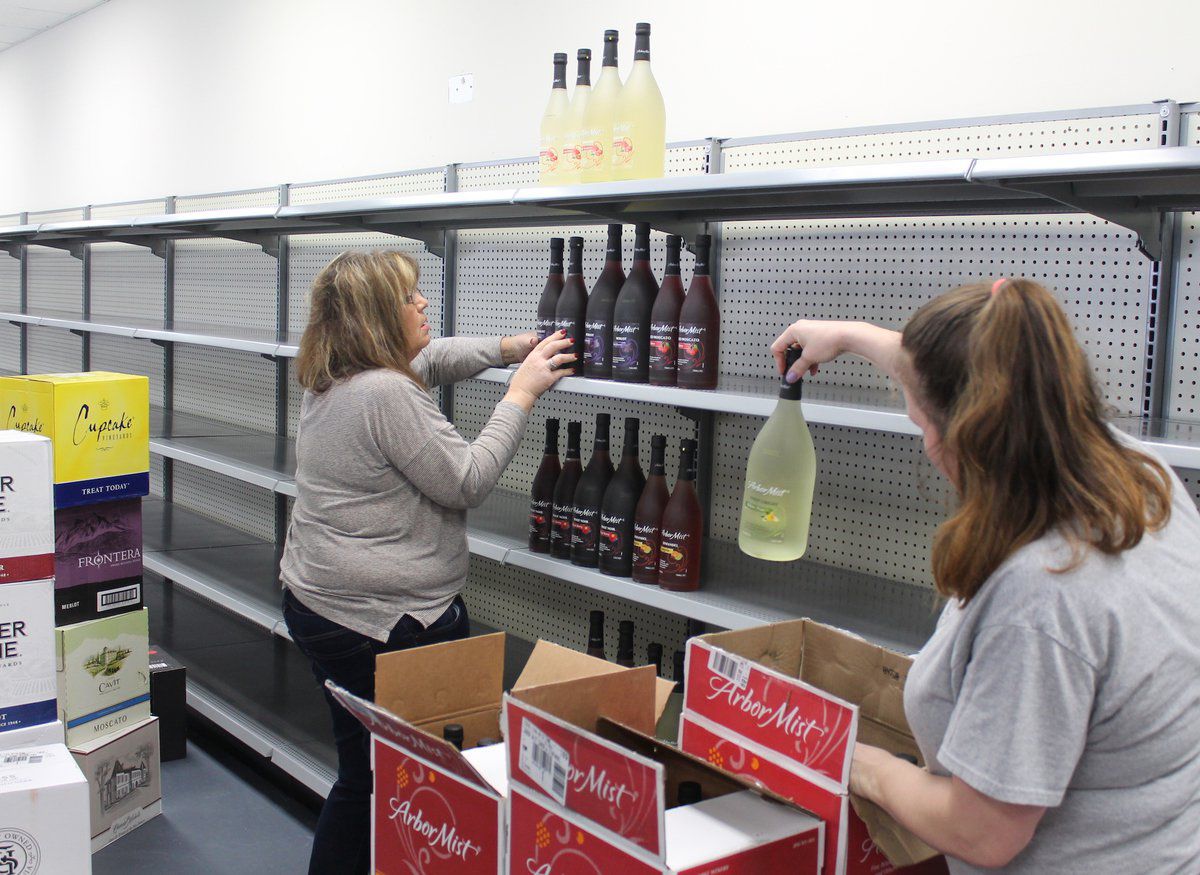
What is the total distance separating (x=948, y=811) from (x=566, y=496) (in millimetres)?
1685

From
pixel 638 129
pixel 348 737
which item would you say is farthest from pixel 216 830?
pixel 638 129

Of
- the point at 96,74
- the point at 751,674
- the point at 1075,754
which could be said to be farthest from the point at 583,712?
the point at 96,74

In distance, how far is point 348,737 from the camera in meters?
2.35

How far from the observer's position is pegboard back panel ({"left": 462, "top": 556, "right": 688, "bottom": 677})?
113 inches

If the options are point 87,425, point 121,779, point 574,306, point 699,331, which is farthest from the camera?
point 121,779

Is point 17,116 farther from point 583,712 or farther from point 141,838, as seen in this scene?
point 583,712

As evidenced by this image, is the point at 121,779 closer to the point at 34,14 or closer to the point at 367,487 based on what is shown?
the point at 367,487

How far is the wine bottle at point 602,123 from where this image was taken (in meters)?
2.42

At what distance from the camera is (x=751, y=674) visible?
132cm

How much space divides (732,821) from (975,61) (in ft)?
6.26

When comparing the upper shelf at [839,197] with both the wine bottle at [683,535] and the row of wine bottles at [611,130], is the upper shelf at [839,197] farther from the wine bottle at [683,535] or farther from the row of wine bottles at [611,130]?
the wine bottle at [683,535]

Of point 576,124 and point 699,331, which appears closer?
point 699,331

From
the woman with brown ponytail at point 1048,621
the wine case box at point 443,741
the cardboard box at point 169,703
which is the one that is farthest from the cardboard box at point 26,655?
the cardboard box at point 169,703

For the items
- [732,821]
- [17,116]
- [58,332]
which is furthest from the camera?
[17,116]
